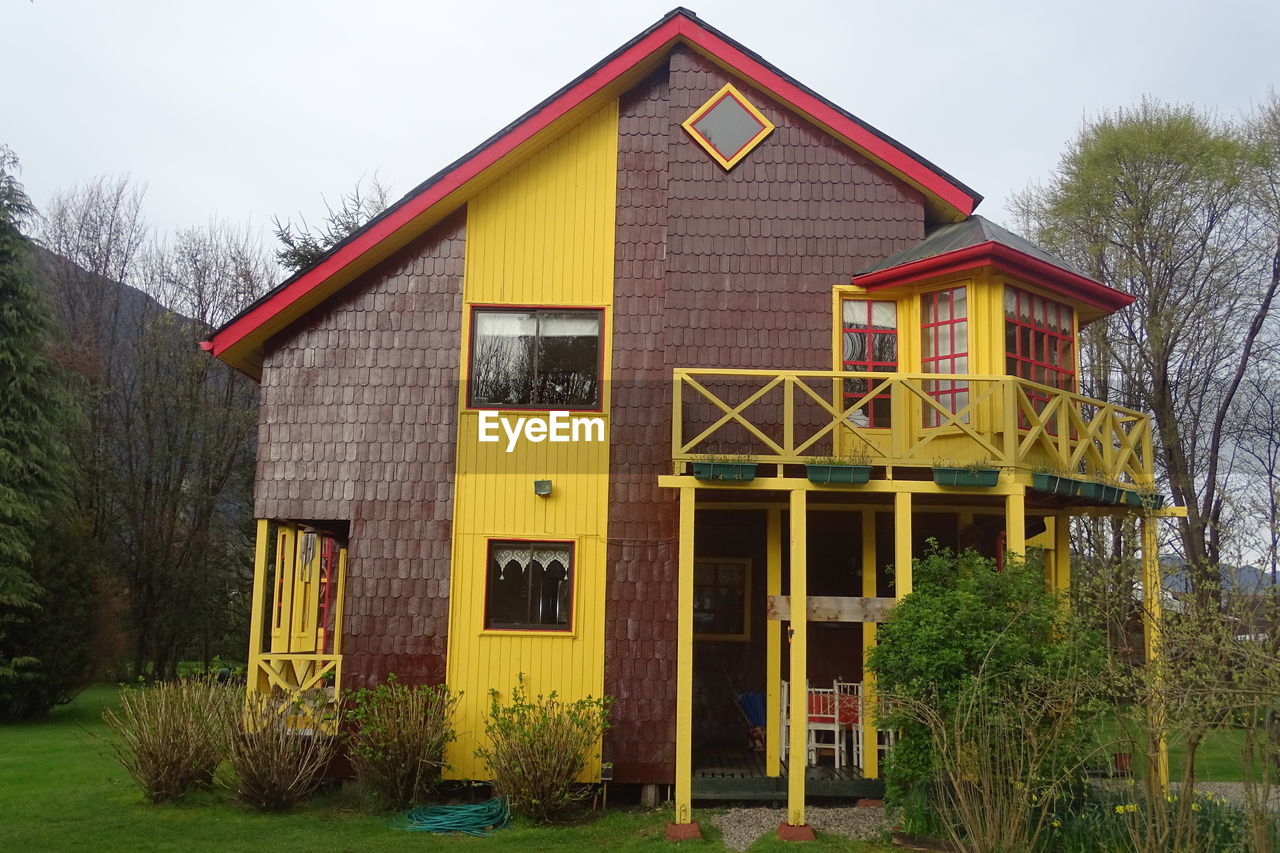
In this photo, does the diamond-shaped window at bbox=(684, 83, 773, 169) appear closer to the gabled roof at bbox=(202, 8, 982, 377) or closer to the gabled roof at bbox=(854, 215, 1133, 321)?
the gabled roof at bbox=(202, 8, 982, 377)

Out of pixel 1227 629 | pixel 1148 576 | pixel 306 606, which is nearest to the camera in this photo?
pixel 1227 629

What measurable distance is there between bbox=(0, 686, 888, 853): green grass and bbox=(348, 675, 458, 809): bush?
13.8 inches

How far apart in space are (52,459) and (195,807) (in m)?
13.0

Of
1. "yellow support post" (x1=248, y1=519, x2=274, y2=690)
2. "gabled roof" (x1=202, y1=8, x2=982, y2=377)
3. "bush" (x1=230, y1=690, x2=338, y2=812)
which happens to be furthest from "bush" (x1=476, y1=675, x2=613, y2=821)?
"gabled roof" (x1=202, y1=8, x2=982, y2=377)

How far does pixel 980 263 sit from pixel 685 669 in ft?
17.5

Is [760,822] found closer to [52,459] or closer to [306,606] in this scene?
[306,606]

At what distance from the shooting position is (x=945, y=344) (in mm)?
11531

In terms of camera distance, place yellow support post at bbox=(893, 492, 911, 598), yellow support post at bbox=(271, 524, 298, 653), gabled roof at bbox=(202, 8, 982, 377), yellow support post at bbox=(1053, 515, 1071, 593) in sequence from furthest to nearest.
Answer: yellow support post at bbox=(271, 524, 298, 653) → yellow support post at bbox=(1053, 515, 1071, 593) → gabled roof at bbox=(202, 8, 982, 377) → yellow support post at bbox=(893, 492, 911, 598)

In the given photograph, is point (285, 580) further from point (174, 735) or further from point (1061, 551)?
point (1061, 551)

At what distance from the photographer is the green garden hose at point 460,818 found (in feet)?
32.7

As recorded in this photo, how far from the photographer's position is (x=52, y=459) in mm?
20844

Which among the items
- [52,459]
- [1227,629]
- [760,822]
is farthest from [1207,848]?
[52,459]

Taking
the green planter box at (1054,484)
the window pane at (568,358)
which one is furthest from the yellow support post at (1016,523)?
the window pane at (568,358)

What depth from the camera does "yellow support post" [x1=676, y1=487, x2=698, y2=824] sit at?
9680 mm
